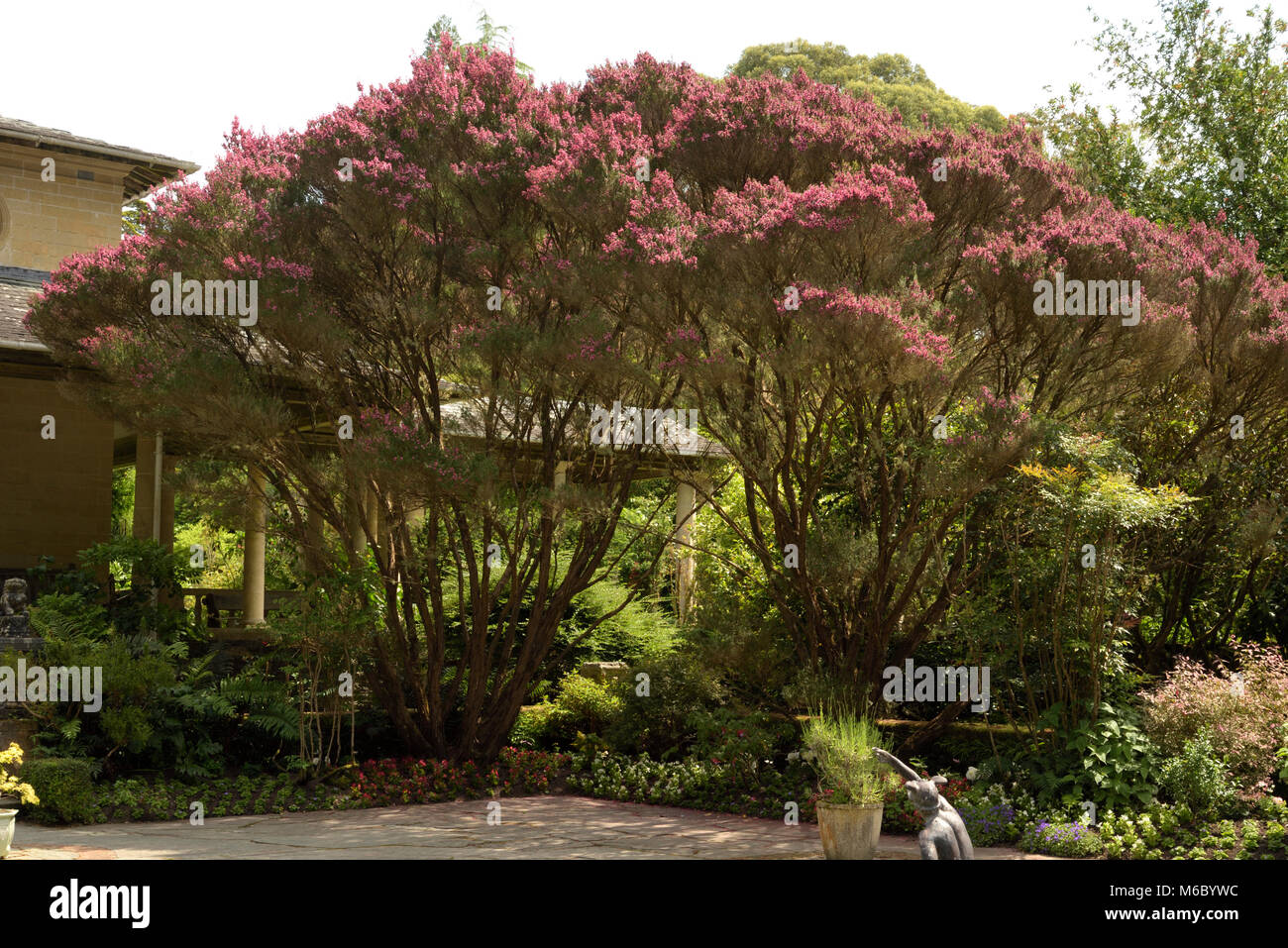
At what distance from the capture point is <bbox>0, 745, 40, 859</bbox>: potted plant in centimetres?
752

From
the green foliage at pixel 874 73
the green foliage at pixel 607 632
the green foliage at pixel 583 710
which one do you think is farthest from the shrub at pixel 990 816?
the green foliage at pixel 874 73

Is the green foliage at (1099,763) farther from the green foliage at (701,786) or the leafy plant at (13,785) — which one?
the leafy plant at (13,785)

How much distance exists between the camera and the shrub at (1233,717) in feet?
30.3

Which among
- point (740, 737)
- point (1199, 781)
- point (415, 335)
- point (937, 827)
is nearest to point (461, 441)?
point (415, 335)

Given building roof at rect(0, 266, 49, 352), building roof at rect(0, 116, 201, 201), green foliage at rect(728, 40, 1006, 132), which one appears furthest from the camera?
green foliage at rect(728, 40, 1006, 132)

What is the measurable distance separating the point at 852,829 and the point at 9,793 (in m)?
6.98

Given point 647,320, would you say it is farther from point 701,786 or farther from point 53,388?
point 53,388

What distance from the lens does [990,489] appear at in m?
11.0

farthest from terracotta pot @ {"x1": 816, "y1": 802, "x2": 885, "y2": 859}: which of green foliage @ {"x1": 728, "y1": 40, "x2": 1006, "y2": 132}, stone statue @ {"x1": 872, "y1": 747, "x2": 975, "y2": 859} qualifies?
green foliage @ {"x1": 728, "y1": 40, "x2": 1006, "y2": 132}

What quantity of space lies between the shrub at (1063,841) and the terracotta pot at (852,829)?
148cm

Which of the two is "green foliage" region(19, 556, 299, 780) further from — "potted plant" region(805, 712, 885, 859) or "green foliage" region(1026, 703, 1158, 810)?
"green foliage" region(1026, 703, 1158, 810)

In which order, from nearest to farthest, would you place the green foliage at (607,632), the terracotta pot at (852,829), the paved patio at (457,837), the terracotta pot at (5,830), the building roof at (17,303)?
the terracotta pot at (5,830)
the terracotta pot at (852,829)
the paved patio at (457,837)
the building roof at (17,303)
the green foliage at (607,632)

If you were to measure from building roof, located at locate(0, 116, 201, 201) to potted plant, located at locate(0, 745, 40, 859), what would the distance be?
10.8 metres

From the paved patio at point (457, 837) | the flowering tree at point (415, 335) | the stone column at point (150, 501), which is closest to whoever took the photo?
the paved patio at point (457, 837)
